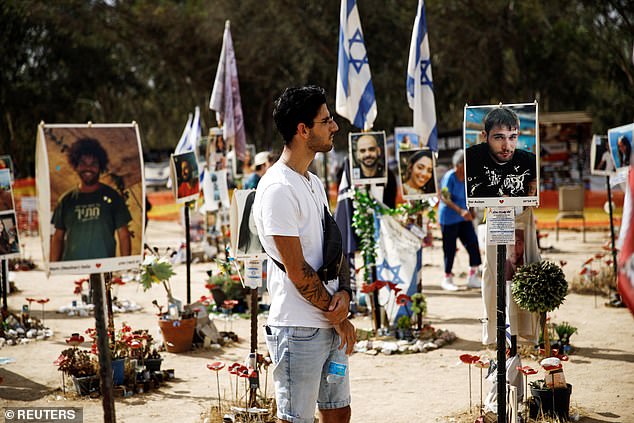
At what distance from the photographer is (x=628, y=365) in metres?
7.25

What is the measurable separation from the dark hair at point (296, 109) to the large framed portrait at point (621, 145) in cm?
700

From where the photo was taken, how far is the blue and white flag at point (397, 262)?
8672 millimetres

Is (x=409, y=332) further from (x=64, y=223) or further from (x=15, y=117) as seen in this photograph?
(x=15, y=117)

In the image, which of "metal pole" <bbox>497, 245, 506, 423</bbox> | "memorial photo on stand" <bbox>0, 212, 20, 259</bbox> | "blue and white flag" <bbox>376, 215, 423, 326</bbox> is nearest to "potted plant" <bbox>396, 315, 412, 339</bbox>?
"blue and white flag" <bbox>376, 215, 423, 326</bbox>

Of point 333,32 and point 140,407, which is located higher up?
point 333,32

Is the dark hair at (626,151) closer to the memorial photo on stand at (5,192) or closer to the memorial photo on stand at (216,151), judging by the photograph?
the memorial photo on stand at (216,151)

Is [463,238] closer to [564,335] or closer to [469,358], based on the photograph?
[564,335]

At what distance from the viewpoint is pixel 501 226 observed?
4652 mm

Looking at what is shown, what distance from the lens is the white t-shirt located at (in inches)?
140

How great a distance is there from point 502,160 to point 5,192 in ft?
20.4

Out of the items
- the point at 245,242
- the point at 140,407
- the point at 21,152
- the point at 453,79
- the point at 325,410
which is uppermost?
the point at 453,79

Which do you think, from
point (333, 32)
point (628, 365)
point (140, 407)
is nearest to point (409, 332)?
point (628, 365)

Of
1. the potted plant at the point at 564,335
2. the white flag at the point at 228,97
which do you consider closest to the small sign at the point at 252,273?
the potted plant at the point at 564,335

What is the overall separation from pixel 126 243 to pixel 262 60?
29.4m
